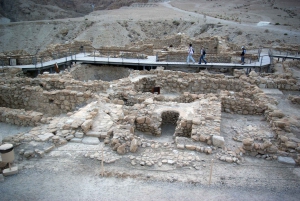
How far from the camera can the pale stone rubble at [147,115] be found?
700 centimetres

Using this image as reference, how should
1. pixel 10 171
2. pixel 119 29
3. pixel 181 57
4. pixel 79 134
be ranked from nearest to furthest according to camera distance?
pixel 10 171 < pixel 79 134 < pixel 181 57 < pixel 119 29

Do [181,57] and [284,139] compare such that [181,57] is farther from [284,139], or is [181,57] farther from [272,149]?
[272,149]

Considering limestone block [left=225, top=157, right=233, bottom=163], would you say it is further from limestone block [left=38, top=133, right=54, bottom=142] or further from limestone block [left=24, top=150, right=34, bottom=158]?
limestone block [left=24, top=150, right=34, bottom=158]

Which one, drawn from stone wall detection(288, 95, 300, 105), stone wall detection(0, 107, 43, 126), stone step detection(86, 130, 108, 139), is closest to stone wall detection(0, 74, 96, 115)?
stone wall detection(0, 107, 43, 126)

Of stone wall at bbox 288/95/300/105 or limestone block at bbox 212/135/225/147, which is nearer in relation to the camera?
limestone block at bbox 212/135/225/147

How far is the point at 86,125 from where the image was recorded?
25.3 ft

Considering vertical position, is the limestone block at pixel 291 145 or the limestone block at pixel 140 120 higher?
the limestone block at pixel 140 120

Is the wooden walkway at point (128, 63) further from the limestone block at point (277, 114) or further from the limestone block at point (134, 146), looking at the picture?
the limestone block at point (134, 146)

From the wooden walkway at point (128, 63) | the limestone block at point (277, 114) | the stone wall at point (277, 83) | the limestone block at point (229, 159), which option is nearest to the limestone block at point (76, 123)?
the limestone block at point (229, 159)

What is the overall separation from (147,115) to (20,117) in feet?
14.7

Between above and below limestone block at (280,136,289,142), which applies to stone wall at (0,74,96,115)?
above

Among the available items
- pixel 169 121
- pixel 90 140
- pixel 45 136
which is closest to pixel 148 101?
pixel 169 121

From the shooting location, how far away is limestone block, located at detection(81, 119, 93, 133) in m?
7.68

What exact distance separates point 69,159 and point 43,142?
1.13 metres
